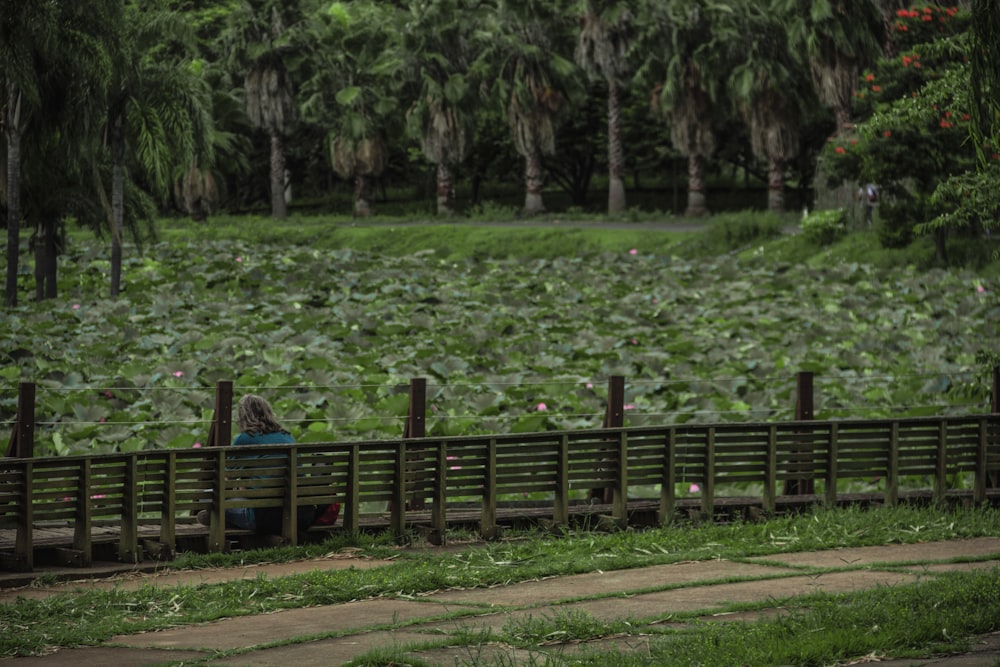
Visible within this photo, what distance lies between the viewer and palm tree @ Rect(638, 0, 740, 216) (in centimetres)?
4628

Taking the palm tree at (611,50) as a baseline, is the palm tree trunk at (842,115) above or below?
below

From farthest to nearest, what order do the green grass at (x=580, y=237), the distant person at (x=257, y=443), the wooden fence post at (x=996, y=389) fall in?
1. the green grass at (x=580, y=237)
2. the wooden fence post at (x=996, y=389)
3. the distant person at (x=257, y=443)

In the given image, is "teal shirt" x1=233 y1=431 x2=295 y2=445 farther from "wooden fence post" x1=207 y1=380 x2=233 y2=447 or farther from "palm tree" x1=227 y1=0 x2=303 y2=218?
"palm tree" x1=227 y1=0 x2=303 y2=218

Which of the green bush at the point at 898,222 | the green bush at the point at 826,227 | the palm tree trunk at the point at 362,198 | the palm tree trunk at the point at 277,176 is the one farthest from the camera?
the palm tree trunk at the point at 277,176

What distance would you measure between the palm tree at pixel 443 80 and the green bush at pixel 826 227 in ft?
52.6

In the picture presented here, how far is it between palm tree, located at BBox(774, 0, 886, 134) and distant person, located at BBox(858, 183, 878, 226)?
72.9 inches

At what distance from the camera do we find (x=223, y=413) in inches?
530

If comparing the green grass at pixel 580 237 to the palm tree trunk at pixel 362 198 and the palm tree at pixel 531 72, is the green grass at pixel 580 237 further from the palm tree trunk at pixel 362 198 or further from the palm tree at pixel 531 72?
the palm tree at pixel 531 72

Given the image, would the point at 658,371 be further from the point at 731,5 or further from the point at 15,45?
the point at 731,5

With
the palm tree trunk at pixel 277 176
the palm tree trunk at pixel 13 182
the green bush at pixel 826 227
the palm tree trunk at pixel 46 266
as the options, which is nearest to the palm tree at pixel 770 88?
the green bush at pixel 826 227

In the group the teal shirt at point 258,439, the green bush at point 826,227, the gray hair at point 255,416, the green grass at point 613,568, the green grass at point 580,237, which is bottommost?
the green grass at point 613,568

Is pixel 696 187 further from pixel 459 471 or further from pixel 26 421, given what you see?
pixel 26 421

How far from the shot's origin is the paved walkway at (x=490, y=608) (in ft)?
25.3

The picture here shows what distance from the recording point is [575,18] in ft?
168
